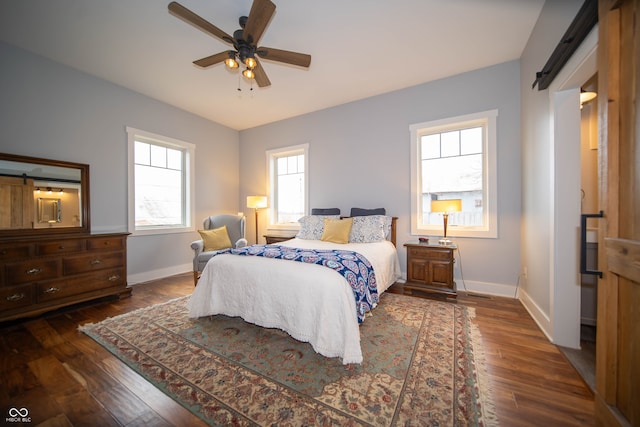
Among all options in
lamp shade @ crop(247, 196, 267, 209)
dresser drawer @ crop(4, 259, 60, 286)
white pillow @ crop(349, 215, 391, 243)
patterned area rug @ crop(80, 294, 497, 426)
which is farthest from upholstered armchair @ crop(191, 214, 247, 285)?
white pillow @ crop(349, 215, 391, 243)

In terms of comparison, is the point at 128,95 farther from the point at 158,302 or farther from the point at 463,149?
the point at 463,149

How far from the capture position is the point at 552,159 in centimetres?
189

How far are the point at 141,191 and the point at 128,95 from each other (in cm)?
147

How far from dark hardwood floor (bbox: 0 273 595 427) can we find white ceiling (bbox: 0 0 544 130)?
2.96 metres

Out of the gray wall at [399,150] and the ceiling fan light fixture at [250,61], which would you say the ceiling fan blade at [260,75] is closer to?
the ceiling fan light fixture at [250,61]

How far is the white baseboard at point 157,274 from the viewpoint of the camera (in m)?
3.52

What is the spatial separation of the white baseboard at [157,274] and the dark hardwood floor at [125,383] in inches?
49.4

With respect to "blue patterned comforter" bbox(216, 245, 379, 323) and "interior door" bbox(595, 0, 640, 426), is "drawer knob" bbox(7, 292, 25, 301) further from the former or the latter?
"interior door" bbox(595, 0, 640, 426)

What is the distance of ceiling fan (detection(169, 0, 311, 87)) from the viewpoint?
1701mm

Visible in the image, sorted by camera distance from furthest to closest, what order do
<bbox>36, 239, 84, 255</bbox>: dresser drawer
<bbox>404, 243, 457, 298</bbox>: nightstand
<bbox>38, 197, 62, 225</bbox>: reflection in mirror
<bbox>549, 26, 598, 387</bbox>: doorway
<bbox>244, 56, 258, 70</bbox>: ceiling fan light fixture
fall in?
<bbox>404, 243, 457, 298</bbox>: nightstand → <bbox>38, 197, 62, 225</bbox>: reflection in mirror → <bbox>36, 239, 84, 255</bbox>: dresser drawer → <bbox>244, 56, 258, 70</bbox>: ceiling fan light fixture → <bbox>549, 26, 598, 387</bbox>: doorway

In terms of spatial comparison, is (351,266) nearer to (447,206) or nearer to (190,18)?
(447,206)

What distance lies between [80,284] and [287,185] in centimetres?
332

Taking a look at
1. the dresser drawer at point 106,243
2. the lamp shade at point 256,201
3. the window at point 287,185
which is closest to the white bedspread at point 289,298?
the dresser drawer at point 106,243

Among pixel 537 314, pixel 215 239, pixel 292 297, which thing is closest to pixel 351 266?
pixel 292 297
